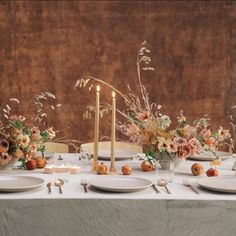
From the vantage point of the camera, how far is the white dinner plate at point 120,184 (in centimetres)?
194

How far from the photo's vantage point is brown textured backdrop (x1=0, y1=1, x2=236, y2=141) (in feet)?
17.0

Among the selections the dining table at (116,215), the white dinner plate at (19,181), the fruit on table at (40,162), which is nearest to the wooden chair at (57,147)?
the fruit on table at (40,162)

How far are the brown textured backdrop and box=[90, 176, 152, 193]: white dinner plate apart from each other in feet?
10.3

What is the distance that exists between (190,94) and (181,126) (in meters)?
2.80

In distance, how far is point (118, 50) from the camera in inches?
206

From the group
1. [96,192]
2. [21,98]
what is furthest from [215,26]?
[96,192]

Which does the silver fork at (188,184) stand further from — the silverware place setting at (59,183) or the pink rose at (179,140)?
the silverware place setting at (59,183)

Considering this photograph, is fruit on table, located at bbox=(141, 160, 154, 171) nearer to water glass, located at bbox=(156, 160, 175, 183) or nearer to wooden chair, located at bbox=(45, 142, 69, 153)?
water glass, located at bbox=(156, 160, 175, 183)

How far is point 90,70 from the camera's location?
5.24 meters

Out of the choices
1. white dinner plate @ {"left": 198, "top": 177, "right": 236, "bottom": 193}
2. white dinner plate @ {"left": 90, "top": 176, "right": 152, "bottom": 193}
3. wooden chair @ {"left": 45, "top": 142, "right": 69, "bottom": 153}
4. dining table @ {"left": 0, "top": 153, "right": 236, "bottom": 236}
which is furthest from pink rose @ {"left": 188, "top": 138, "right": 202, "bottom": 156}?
wooden chair @ {"left": 45, "top": 142, "right": 69, "bottom": 153}

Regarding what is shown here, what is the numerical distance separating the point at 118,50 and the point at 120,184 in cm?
327

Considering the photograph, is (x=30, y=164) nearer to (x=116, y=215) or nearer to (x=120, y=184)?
(x=120, y=184)

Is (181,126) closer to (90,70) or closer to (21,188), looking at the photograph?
(21,188)

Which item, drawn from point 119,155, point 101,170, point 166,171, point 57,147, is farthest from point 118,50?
point 166,171
